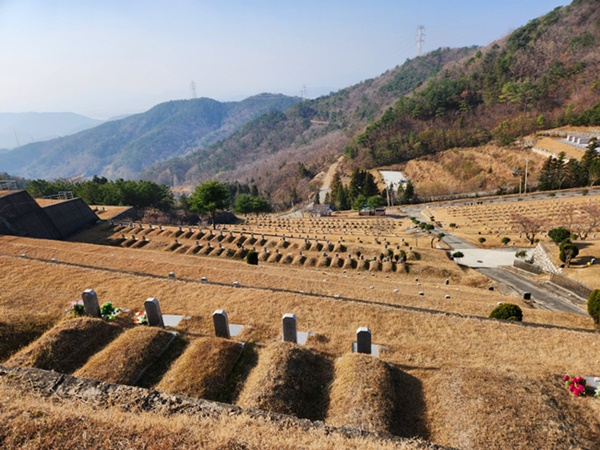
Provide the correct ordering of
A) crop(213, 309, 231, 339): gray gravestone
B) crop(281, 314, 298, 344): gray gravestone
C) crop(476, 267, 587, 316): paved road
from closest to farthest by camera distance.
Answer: crop(281, 314, 298, 344): gray gravestone
crop(213, 309, 231, 339): gray gravestone
crop(476, 267, 587, 316): paved road

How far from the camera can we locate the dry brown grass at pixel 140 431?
5.61 meters

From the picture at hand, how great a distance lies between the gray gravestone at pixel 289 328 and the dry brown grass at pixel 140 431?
13.8ft

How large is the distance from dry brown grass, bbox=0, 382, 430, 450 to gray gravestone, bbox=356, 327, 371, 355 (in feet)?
12.8

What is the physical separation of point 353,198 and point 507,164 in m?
45.8

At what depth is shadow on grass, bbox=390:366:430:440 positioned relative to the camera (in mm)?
7562

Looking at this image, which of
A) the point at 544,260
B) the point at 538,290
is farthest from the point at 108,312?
the point at 544,260

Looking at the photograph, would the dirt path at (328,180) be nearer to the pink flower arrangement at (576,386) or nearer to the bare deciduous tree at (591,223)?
the bare deciduous tree at (591,223)

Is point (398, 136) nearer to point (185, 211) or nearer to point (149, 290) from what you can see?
point (185, 211)

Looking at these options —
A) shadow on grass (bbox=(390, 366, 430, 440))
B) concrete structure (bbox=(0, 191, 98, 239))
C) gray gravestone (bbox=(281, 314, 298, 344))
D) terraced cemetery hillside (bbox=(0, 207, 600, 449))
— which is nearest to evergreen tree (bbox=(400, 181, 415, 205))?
terraced cemetery hillside (bbox=(0, 207, 600, 449))

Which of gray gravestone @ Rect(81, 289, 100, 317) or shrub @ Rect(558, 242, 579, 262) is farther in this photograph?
shrub @ Rect(558, 242, 579, 262)

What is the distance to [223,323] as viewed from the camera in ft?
36.7

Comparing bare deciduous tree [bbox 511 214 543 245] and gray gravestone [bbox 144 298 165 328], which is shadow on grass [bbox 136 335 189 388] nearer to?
gray gravestone [bbox 144 298 165 328]

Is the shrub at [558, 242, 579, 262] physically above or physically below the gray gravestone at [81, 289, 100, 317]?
below

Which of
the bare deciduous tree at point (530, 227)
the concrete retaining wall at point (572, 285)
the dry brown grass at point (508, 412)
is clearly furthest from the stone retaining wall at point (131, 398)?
the bare deciduous tree at point (530, 227)
